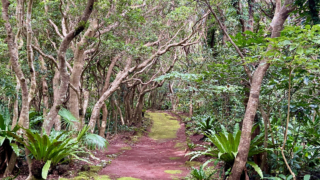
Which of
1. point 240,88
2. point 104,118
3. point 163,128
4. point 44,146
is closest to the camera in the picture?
point 44,146

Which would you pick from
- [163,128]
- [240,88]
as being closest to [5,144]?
[240,88]

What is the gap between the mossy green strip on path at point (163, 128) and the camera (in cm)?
1489

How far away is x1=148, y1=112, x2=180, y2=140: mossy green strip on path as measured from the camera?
586 inches

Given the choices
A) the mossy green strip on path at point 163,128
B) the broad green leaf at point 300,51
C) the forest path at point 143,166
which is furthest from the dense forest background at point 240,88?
the mossy green strip on path at point 163,128

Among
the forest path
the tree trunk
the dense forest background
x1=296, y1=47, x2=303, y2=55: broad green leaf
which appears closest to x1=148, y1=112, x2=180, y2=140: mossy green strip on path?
the forest path

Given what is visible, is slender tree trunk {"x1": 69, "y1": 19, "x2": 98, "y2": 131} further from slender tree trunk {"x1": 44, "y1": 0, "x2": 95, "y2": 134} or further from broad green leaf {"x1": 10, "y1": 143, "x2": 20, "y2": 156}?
broad green leaf {"x1": 10, "y1": 143, "x2": 20, "y2": 156}

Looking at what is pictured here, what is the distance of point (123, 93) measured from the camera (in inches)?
599

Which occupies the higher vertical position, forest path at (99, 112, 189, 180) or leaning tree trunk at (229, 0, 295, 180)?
leaning tree trunk at (229, 0, 295, 180)

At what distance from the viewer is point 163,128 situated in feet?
55.8

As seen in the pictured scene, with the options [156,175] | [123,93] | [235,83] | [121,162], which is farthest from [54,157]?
[123,93]

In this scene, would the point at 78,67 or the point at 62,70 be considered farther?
the point at 78,67

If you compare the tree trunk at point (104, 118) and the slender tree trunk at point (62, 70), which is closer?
the slender tree trunk at point (62, 70)

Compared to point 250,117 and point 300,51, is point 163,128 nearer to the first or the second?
point 250,117

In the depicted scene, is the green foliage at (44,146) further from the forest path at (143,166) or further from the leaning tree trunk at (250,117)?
the leaning tree trunk at (250,117)
